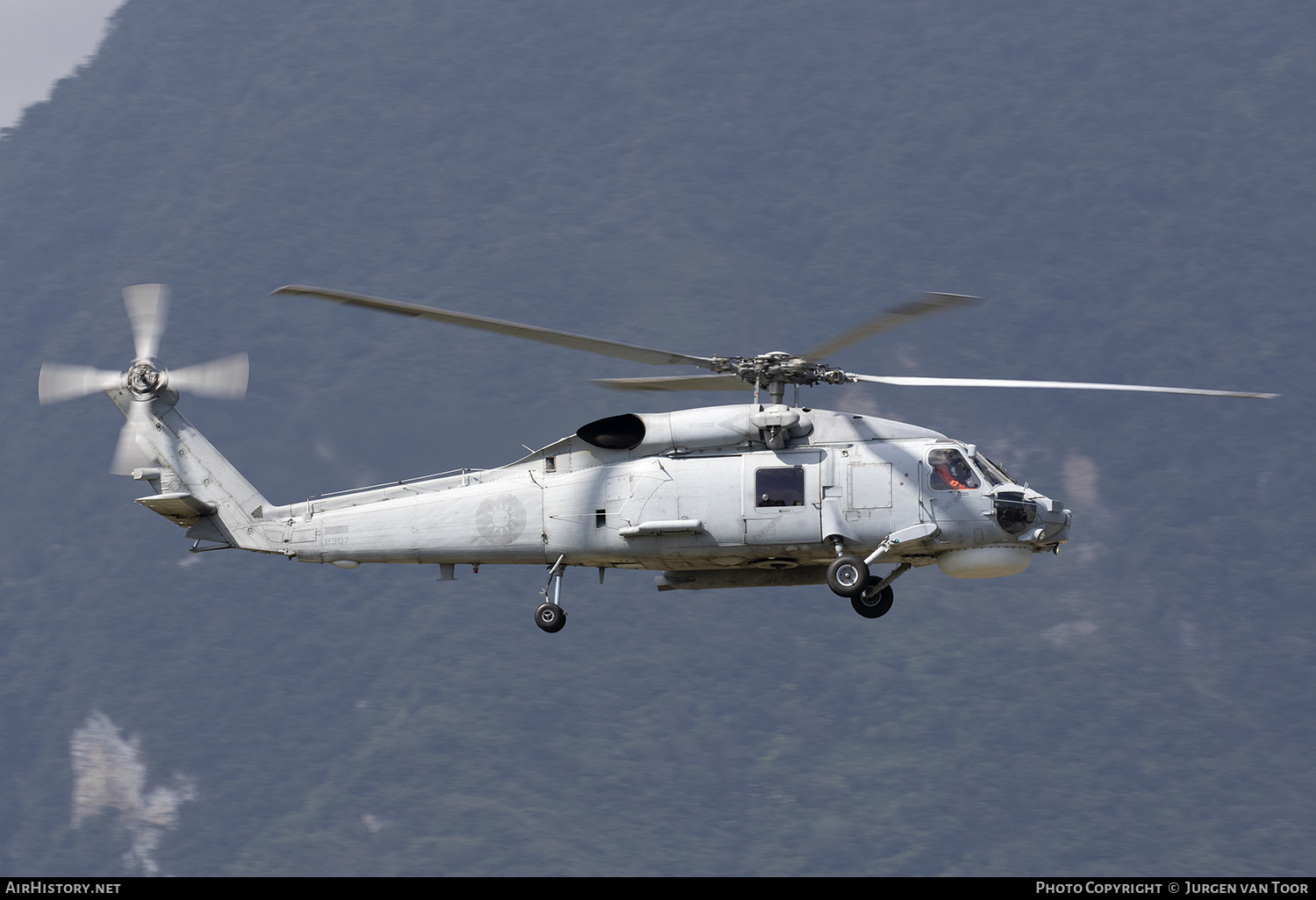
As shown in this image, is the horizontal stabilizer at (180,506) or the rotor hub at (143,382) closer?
the horizontal stabilizer at (180,506)

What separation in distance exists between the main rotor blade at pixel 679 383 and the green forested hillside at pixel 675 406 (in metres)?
21.3

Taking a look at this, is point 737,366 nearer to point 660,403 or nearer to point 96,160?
point 660,403

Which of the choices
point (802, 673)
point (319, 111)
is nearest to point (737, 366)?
point (802, 673)

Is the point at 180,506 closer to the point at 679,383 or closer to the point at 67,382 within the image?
the point at 67,382

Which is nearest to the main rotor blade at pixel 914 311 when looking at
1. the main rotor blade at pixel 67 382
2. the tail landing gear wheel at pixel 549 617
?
the tail landing gear wheel at pixel 549 617

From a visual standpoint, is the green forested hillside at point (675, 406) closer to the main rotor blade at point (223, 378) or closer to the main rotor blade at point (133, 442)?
the main rotor blade at point (133, 442)

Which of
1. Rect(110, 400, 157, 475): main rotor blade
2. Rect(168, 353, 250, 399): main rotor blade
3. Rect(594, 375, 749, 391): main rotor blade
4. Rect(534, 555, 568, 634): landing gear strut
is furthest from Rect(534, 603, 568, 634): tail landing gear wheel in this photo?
Rect(110, 400, 157, 475): main rotor blade

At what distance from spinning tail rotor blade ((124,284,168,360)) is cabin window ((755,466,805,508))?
33.8ft

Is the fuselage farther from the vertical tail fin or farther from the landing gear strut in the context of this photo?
the vertical tail fin

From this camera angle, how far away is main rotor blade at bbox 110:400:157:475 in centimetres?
2744

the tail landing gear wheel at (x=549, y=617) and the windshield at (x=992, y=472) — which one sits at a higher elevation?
the windshield at (x=992, y=472)

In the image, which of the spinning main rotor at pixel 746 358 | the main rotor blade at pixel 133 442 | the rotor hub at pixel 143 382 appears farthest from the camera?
the rotor hub at pixel 143 382

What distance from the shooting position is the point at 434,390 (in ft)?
331

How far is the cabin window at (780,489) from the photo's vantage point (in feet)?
81.3
